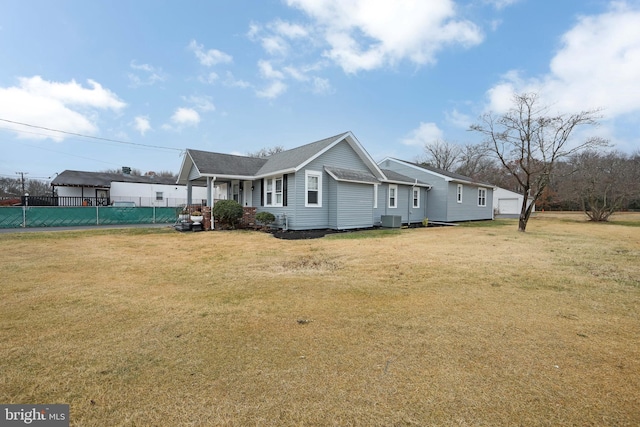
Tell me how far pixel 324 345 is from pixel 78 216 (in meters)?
21.4

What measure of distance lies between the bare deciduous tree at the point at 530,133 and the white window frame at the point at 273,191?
36.6 ft

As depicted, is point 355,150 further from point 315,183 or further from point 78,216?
point 78,216

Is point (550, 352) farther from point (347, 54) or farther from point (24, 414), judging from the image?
point (347, 54)

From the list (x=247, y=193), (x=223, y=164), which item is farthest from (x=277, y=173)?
(x=247, y=193)

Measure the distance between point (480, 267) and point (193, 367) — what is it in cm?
646

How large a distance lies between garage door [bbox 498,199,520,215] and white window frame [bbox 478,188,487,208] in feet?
51.5

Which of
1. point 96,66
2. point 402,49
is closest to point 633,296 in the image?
point 402,49

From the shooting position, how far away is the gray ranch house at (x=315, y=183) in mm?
14094

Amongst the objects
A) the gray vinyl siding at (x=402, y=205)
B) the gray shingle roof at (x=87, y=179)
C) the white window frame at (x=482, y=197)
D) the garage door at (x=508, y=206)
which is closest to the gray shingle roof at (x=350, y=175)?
the gray vinyl siding at (x=402, y=205)

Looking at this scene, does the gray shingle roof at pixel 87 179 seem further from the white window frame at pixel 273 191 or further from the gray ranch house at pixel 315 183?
the white window frame at pixel 273 191

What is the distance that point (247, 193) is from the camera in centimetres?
1781

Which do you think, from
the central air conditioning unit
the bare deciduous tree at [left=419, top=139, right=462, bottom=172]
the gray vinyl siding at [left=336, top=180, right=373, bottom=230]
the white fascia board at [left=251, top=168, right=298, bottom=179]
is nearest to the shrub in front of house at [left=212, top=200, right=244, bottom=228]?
the white fascia board at [left=251, top=168, right=298, bottom=179]

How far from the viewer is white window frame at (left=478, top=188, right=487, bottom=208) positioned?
971 inches

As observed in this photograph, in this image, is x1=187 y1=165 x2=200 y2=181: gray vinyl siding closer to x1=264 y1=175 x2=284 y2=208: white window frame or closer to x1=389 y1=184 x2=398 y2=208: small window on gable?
x1=264 y1=175 x2=284 y2=208: white window frame
